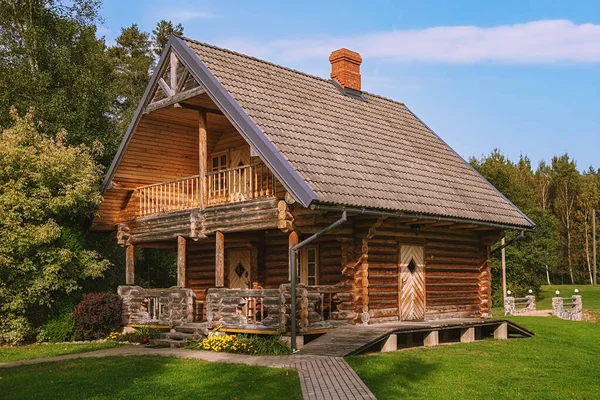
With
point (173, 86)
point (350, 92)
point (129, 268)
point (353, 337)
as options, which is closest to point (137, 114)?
point (173, 86)

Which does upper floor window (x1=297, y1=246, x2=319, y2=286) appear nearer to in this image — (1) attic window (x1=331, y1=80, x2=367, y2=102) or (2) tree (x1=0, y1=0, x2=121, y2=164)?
(1) attic window (x1=331, y1=80, x2=367, y2=102)

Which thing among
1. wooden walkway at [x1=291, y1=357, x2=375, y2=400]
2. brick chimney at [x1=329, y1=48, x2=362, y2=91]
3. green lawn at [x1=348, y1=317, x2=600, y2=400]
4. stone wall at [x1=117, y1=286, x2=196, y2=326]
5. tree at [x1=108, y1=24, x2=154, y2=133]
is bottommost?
green lawn at [x1=348, y1=317, x2=600, y2=400]

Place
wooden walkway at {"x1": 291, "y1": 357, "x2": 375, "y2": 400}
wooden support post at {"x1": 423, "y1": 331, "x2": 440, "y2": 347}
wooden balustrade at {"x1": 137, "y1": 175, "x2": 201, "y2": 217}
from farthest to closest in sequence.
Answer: wooden balustrade at {"x1": 137, "y1": 175, "x2": 201, "y2": 217}
wooden support post at {"x1": 423, "y1": 331, "x2": 440, "y2": 347}
wooden walkway at {"x1": 291, "y1": 357, "x2": 375, "y2": 400}

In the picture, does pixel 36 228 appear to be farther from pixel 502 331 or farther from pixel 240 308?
pixel 502 331

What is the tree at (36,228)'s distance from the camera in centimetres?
1938

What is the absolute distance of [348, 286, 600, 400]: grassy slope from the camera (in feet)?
36.1

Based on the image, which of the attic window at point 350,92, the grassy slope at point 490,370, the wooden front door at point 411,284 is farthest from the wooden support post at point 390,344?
the attic window at point 350,92

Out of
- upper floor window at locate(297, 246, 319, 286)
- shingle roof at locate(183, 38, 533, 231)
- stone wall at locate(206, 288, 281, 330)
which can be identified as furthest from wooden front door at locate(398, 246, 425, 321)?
stone wall at locate(206, 288, 281, 330)

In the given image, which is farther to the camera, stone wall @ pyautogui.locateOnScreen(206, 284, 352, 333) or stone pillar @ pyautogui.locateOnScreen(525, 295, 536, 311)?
stone pillar @ pyautogui.locateOnScreen(525, 295, 536, 311)

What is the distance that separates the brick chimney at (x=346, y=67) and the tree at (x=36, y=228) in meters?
8.72

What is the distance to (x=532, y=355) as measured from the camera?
1545cm

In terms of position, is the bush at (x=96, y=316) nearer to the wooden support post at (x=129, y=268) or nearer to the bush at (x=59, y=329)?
the bush at (x=59, y=329)

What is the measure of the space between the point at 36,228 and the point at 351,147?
363 inches

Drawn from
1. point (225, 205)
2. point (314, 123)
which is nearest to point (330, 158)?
point (314, 123)
